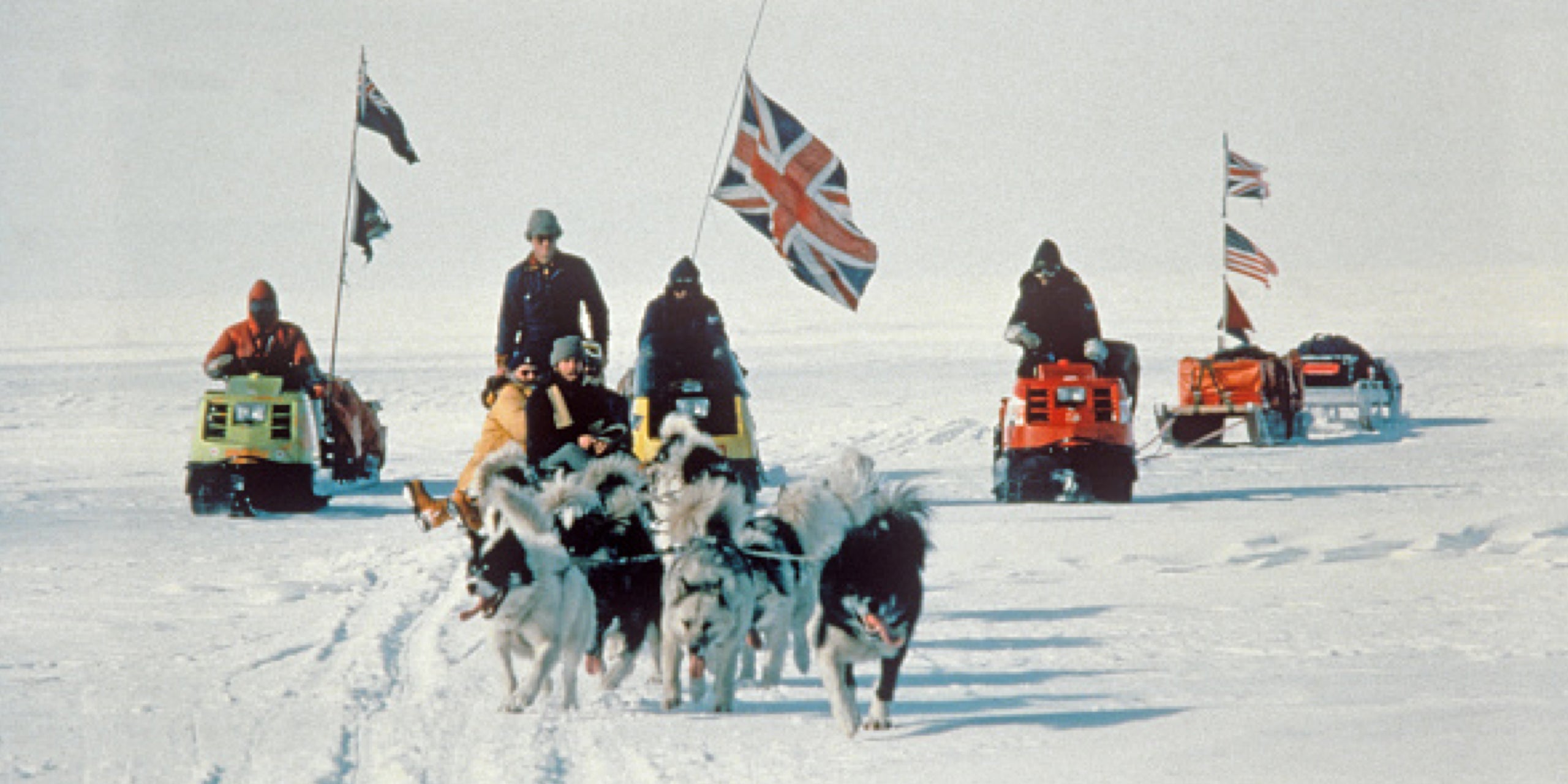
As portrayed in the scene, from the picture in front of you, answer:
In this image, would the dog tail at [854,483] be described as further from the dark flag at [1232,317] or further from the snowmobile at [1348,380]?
the dark flag at [1232,317]

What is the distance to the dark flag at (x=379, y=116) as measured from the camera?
22703 mm

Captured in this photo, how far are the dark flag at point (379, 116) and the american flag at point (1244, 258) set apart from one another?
12.4m

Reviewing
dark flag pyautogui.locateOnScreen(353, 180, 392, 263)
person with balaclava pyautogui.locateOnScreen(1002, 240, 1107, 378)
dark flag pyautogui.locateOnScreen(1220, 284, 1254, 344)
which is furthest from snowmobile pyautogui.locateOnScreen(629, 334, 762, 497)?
dark flag pyautogui.locateOnScreen(1220, 284, 1254, 344)

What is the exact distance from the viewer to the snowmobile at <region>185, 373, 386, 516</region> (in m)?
17.6

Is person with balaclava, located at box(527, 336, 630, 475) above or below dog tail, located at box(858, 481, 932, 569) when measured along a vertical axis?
above

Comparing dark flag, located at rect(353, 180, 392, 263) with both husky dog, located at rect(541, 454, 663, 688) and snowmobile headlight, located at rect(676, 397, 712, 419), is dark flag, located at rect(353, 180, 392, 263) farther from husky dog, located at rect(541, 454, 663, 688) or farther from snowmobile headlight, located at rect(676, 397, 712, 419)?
husky dog, located at rect(541, 454, 663, 688)

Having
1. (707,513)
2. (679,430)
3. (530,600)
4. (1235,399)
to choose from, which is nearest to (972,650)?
(679,430)

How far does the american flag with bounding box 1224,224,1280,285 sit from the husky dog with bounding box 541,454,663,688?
21594 millimetres

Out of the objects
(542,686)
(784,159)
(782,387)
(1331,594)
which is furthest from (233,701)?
(782,387)

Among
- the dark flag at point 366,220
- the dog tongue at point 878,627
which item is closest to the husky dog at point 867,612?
the dog tongue at point 878,627

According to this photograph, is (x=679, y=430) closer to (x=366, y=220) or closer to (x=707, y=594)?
(x=707, y=594)

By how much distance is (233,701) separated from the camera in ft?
28.1

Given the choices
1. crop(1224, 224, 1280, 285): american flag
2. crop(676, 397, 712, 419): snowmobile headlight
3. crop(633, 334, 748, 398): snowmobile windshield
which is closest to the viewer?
crop(676, 397, 712, 419): snowmobile headlight

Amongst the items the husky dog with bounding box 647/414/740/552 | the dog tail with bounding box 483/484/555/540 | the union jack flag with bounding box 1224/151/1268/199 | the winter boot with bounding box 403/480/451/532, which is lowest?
the winter boot with bounding box 403/480/451/532
